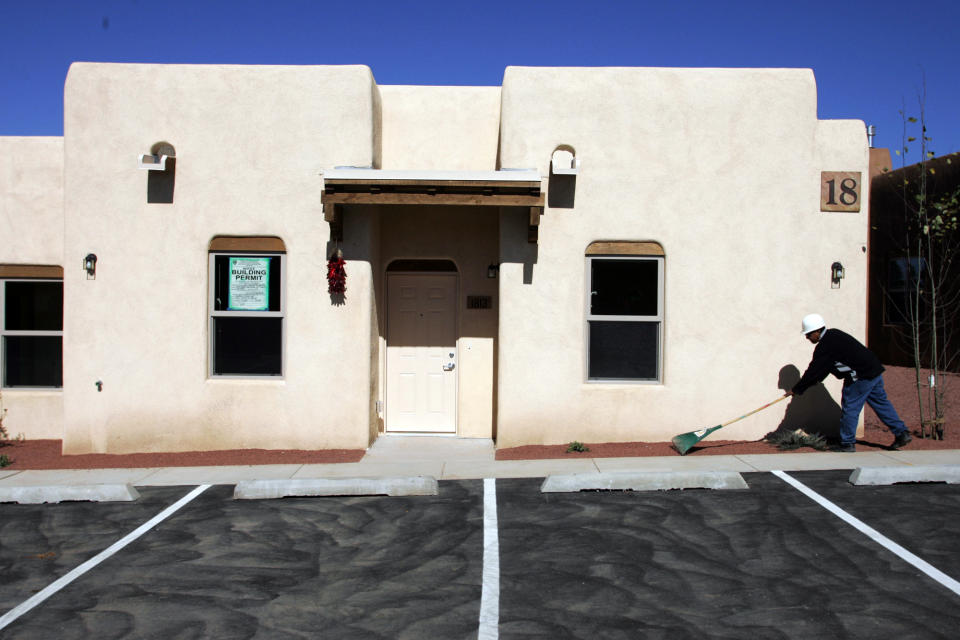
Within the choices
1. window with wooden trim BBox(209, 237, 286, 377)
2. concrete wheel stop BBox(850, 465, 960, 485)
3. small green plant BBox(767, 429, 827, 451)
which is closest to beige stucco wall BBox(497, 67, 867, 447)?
small green plant BBox(767, 429, 827, 451)

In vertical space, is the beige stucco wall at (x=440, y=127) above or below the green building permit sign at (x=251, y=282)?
above

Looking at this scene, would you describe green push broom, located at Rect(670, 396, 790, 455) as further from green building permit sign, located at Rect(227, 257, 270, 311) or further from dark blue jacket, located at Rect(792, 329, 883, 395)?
green building permit sign, located at Rect(227, 257, 270, 311)

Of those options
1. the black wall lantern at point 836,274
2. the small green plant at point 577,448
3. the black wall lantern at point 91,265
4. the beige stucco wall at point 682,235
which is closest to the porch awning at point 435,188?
the beige stucco wall at point 682,235

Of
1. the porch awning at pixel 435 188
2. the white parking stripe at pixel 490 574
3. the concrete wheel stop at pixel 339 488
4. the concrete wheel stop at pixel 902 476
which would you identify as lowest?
the white parking stripe at pixel 490 574

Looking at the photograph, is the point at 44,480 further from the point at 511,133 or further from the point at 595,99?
the point at 595,99

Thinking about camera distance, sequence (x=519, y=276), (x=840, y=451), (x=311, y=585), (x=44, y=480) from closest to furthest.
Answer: (x=311, y=585) → (x=44, y=480) → (x=840, y=451) → (x=519, y=276)

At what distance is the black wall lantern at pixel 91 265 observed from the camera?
993 centimetres

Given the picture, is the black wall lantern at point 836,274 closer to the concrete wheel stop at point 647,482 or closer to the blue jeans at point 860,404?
the blue jeans at point 860,404

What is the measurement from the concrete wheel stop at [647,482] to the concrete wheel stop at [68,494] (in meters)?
4.14

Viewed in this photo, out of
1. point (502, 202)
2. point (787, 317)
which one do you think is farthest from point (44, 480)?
point (787, 317)

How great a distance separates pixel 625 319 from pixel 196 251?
561 centimetres

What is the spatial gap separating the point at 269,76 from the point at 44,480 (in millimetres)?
5525

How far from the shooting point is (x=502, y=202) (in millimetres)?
9438

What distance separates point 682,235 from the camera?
982cm
